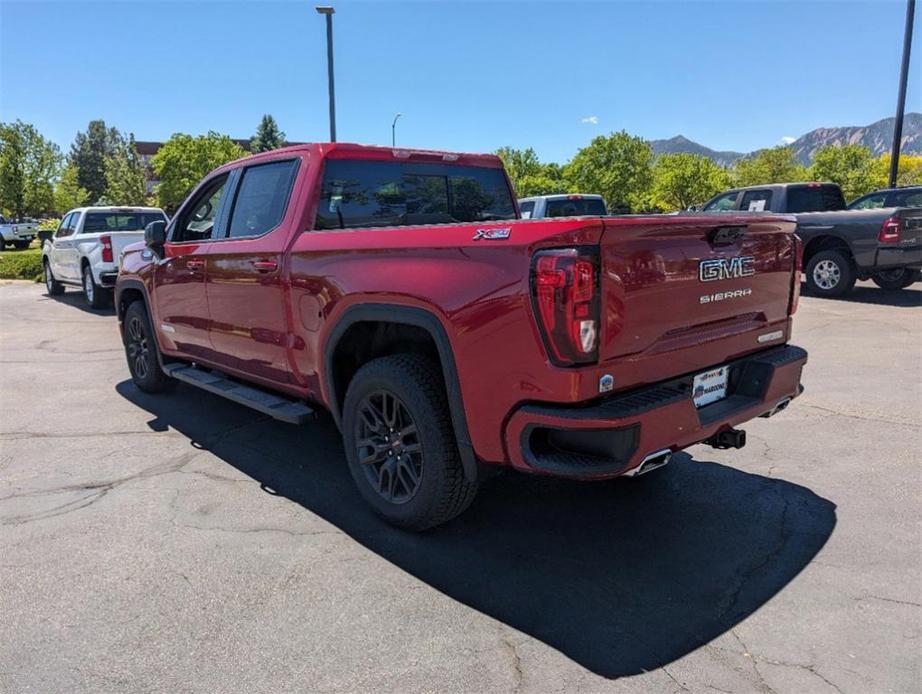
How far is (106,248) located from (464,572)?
35.6 ft

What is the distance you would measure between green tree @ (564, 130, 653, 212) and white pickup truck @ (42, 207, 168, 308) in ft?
137

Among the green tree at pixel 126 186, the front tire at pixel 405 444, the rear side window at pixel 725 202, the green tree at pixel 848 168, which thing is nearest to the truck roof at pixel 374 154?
the front tire at pixel 405 444

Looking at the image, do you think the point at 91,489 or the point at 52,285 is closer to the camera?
the point at 91,489

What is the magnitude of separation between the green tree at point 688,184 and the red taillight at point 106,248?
130 ft

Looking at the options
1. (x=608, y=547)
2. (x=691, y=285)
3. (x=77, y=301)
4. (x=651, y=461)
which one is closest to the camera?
(x=651, y=461)

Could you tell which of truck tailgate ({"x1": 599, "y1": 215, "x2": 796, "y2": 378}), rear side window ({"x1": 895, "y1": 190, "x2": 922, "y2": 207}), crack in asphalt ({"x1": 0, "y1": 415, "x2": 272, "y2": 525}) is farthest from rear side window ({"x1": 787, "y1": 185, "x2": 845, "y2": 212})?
crack in asphalt ({"x1": 0, "y1": 415, "x2": 272, "y2": 525})

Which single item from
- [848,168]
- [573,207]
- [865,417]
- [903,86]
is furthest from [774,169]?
[865,417]

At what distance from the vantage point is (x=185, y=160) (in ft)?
177

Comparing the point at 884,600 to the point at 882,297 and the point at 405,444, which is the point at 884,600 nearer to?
the point at 405,444

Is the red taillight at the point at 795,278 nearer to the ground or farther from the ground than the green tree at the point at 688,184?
nearer to the ground

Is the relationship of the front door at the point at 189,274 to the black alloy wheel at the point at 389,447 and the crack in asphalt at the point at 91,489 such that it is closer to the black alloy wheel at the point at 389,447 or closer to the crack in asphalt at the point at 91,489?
the crack in asphalt at the point at 91,489

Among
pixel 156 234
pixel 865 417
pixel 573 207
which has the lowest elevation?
pixel 865 417

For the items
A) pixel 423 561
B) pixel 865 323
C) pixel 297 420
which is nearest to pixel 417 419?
pixel 423 561

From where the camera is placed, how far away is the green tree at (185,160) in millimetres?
53716
